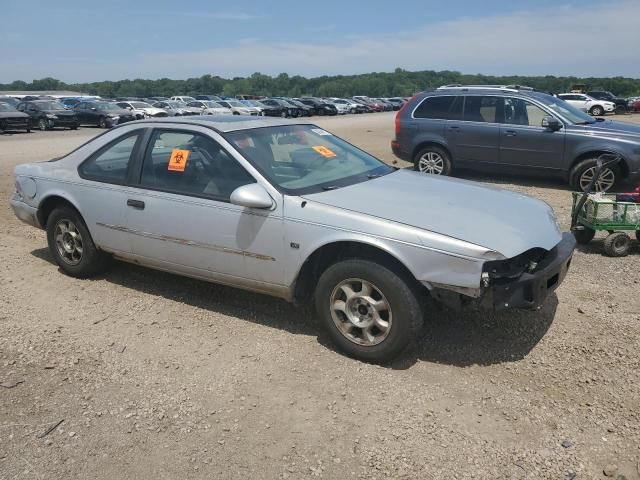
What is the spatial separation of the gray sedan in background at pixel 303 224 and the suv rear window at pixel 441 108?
6.09 m

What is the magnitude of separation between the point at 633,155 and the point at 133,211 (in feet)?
26.3

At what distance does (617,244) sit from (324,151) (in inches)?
133

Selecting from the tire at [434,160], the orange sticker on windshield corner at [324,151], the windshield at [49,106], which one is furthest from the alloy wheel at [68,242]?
the windshield at [49,106]

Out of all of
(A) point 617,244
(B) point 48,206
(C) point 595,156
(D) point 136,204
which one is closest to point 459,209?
(D) point 136,204

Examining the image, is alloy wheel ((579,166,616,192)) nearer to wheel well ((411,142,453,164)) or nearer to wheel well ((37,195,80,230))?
wheel well ((411,142,453,164))

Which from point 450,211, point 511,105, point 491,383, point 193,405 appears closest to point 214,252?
point 193,405

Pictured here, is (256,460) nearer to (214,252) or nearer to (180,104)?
(214,252)

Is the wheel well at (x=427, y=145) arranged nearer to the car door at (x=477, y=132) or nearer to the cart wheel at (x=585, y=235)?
the car door at (x=477, y=132)

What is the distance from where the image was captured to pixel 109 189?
15.5 feet

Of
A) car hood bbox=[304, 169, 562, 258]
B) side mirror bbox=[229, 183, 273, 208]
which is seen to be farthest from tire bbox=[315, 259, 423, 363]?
side mirror bbox=[229, 183, 273, 208]

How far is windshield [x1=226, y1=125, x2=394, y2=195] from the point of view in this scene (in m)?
4.04

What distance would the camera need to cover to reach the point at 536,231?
12.0 feet

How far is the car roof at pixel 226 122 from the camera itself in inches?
172

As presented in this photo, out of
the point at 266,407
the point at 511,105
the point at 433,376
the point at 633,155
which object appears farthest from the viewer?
the point at 511,105
